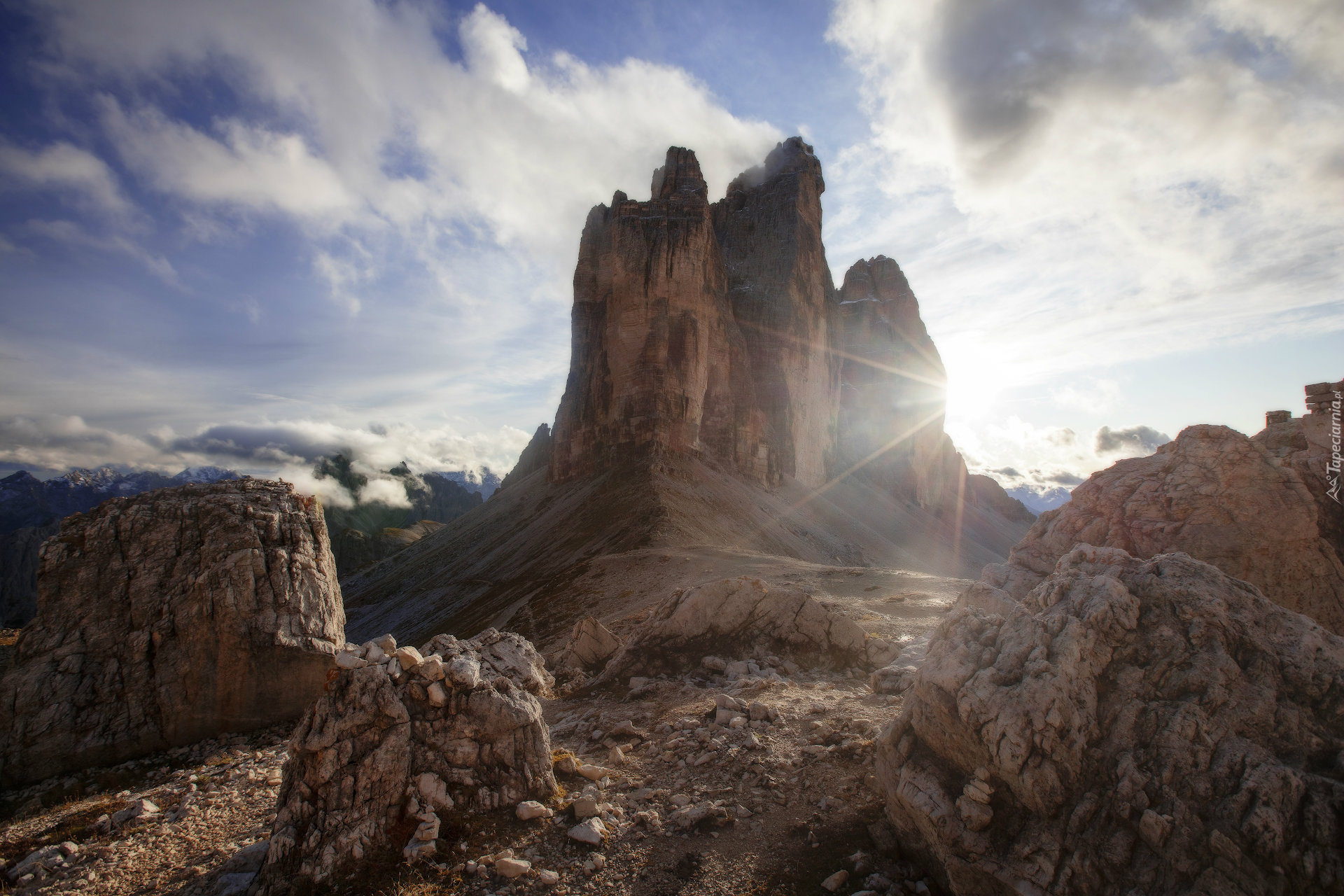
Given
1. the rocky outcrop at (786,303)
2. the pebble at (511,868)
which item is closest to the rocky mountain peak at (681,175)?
the rocky outcrop at (786,303)

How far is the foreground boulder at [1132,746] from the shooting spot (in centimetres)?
445

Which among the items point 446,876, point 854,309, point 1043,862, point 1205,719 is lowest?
point 446,876

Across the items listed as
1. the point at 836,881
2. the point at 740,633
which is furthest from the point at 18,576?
the point at 836,881

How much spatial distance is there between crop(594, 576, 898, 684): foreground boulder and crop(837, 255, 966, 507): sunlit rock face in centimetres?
8323

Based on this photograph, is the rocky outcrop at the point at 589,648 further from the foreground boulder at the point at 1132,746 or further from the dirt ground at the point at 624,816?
the foreground boulder at the point at 1132,746

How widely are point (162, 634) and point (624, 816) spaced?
960 centimetres

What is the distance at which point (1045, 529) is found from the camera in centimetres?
1448

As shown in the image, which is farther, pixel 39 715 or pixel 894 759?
pixel 39 715

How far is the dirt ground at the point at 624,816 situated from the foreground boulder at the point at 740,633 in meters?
1.69

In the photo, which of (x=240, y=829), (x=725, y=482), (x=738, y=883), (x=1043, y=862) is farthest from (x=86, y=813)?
(x=725, y=482)

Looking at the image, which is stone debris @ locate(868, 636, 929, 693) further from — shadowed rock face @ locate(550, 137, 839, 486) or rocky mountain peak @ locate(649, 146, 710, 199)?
rocky mountain peak @ locate(649, 146, 710, 199)

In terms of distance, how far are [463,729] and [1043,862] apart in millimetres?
5969

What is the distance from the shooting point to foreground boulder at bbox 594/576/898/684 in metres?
12.9

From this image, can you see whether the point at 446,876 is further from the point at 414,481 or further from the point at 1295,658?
the point at 414,481
